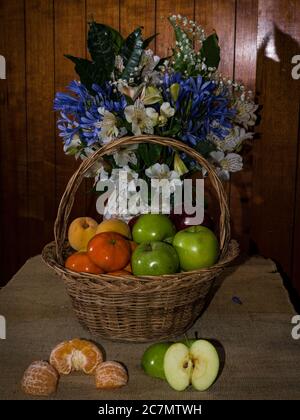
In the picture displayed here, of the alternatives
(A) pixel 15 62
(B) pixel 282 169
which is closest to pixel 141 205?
(B) pixel 282 169

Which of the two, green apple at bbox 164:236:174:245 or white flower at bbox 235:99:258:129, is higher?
white flower at bbox 235:99:258:129

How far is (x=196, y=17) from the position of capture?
2334 millimetres

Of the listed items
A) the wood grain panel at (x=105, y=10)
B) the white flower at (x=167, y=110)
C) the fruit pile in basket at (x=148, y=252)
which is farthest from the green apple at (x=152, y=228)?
the wood grain panel at (x=105, y=10)

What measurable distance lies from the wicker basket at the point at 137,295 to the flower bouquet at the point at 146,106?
12 cm

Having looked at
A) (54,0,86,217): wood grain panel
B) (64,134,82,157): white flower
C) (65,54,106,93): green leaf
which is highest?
(54,0,86,217): wood grain panel

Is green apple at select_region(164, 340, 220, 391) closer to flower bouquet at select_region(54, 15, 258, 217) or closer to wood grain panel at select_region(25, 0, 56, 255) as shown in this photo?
flower bouquet at select_region(54, 15, 258, 217)

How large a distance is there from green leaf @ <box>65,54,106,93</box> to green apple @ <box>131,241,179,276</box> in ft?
1.35

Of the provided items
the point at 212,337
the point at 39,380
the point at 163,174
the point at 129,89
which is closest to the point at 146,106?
the point at 129,89

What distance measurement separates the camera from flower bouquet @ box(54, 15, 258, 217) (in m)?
1.09

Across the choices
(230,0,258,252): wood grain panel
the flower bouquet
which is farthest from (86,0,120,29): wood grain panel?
the flower bouquet

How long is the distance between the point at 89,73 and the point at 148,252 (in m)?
0.45

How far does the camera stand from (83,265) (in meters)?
0.95
